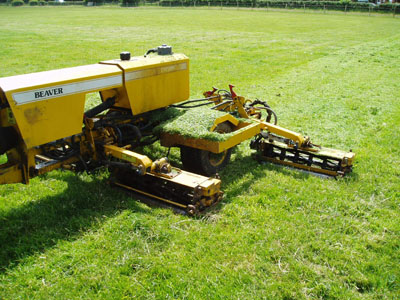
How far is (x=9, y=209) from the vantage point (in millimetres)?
4621

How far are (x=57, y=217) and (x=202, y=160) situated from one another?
192 cm

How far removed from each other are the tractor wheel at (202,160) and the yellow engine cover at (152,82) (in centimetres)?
83

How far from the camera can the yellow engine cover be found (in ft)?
16.8

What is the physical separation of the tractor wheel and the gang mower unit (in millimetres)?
14

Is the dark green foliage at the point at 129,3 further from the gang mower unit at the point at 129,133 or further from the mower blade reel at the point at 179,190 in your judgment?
the mower blade reel at the point at 179,190

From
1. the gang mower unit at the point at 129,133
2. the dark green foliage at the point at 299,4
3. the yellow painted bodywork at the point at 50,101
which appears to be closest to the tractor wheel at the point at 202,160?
the gang mower unit at the point at 129,133

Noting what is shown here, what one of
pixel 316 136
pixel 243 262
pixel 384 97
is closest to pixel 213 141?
pixel 243 262

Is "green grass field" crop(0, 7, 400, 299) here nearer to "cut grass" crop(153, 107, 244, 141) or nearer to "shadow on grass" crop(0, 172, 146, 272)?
"shadow on grass" crop(0, 172, 146, 272)

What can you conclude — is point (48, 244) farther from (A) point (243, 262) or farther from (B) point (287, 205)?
(B) point (287, 205)

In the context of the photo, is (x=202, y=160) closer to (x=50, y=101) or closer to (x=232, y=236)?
(x=232, y=236)

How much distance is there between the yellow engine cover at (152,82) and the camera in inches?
202

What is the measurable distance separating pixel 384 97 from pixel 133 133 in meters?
7.65

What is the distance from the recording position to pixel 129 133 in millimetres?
5465

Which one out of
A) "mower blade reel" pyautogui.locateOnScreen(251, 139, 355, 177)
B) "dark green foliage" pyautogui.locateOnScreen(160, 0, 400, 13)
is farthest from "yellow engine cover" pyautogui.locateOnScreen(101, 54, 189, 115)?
"dark green foliage" pyautogui.locateOnScreen(160, 0, 400, 13)
